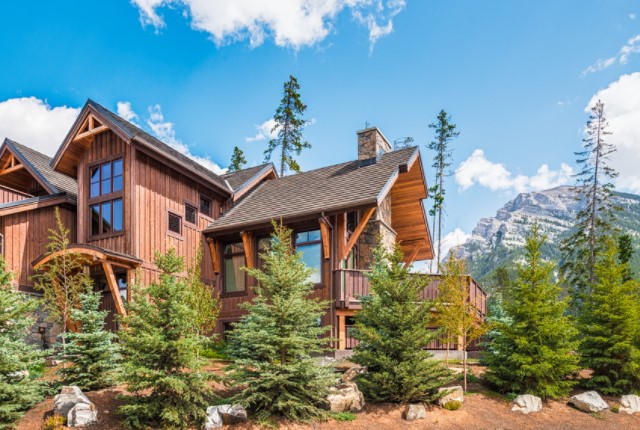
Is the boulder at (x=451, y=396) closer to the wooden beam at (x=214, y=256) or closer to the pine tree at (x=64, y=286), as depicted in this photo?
the pine tree at (x=64, y=286)

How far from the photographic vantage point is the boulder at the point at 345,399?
34.1 feet

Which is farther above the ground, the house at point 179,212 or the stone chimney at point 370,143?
the stone chimney at point 370,143

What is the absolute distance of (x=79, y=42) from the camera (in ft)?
46.8

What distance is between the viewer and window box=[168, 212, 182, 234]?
650 inches

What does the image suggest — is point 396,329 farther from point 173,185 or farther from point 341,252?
point 173,185

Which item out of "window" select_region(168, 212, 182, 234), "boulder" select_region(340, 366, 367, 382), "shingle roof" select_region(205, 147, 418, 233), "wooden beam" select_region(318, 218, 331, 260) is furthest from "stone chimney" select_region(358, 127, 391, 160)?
"boulder" select_region(340, 366, 367, 382)

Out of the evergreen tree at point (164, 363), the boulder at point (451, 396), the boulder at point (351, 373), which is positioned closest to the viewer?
the evergreen tree at point (164, 363)

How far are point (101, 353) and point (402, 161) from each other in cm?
1146

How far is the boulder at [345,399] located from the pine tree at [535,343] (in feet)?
12.8

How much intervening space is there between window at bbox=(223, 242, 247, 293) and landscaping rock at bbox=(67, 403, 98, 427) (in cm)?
808

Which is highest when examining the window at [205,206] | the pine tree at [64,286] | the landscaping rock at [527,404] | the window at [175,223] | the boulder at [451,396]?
the window at [205,206]

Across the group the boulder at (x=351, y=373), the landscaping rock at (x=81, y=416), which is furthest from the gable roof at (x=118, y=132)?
the boulder at (x=351, y=373)

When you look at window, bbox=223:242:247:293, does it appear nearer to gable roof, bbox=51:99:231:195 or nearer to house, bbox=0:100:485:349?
house, bbox=0:100:485:349

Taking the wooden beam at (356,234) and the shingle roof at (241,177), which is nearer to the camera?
the wooden beam at (356,234)
